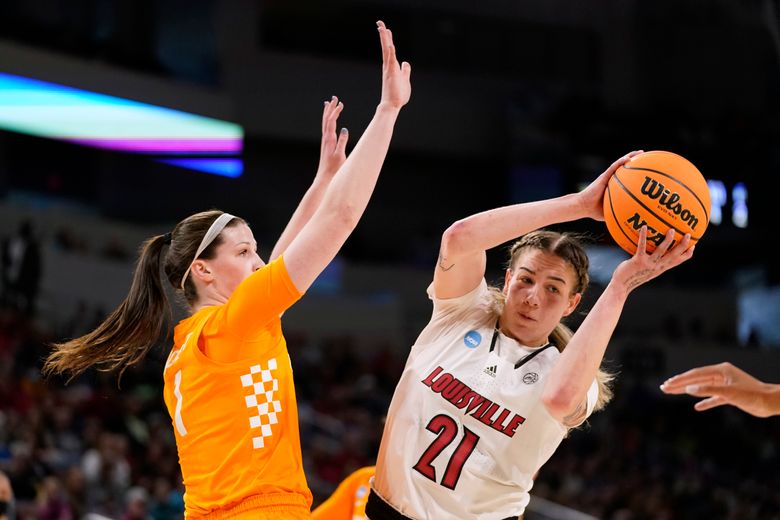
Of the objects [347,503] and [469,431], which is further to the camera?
[347,503]

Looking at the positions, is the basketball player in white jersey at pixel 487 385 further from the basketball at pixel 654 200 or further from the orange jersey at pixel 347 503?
the orange jersey at pixel 347 503

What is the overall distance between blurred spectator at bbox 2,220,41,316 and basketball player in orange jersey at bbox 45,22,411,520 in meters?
12.0

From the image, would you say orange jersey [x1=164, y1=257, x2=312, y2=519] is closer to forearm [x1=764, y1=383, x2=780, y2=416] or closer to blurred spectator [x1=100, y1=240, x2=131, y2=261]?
forearm [x1=764, y1=383, x2=780, y2=416]

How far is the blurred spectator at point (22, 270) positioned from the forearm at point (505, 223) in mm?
12506

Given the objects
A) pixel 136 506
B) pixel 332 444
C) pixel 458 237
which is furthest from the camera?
pixel 332 444

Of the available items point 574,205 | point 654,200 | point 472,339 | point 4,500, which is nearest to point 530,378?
point 472,339

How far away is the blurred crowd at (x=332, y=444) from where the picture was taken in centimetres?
958

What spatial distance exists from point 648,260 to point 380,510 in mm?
1358

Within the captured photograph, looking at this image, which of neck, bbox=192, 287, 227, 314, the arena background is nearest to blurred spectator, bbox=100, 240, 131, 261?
the arena background

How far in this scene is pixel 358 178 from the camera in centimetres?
320

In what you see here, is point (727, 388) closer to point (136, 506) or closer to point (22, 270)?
point (136, 506)

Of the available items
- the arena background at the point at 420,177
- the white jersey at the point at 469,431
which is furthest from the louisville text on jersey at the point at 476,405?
the arena background at the point at 420,177

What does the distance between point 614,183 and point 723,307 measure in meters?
17.4

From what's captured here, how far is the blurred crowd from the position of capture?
958 centimetres
